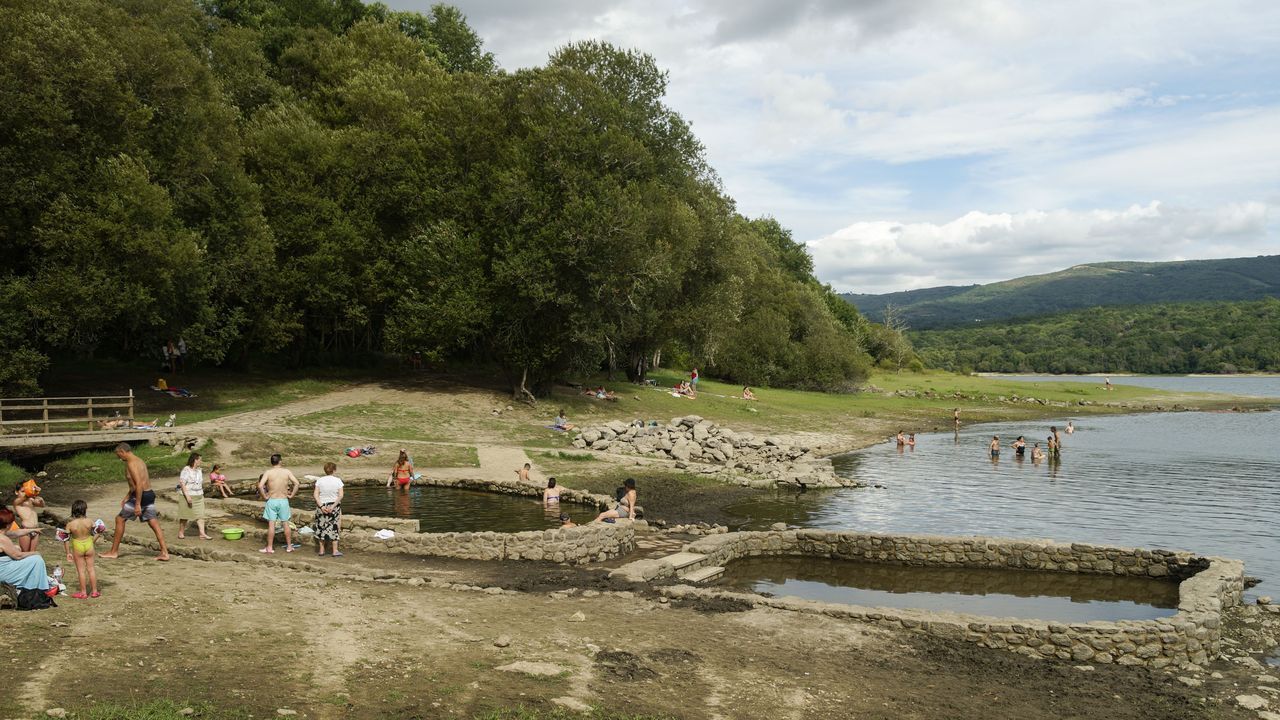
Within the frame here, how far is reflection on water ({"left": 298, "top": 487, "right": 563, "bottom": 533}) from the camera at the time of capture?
2628cm

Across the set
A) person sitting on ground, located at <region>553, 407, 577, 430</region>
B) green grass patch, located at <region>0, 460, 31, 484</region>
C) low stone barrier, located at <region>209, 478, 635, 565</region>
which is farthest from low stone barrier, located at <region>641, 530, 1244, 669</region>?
green grass patch, located at <region>0, 460, 31, 484</region>

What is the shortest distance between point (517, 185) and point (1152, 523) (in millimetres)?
34839

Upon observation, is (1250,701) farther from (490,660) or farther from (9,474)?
(9,474)

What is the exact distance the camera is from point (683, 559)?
21531 mm

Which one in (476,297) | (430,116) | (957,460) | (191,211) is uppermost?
(430,116)

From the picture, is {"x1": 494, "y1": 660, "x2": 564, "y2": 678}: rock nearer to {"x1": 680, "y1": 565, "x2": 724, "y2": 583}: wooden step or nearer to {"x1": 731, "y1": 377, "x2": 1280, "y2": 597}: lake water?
{"x1": 680, "y1": 565, "x2": 724, "y2": 583}: wooden step

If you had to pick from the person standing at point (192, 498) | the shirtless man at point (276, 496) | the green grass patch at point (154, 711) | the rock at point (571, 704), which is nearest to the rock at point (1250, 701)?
the rock at point (571, 704)

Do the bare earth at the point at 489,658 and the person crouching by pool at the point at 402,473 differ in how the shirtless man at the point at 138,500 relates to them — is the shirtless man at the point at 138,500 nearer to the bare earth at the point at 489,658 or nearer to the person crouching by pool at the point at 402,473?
the bare earth at the point at 489,658

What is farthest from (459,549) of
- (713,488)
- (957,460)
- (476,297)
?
(957,460)

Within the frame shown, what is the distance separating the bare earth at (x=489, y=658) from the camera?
11.3 m

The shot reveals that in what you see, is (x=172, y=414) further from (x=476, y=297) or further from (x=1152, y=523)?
(x=1152, y=523)

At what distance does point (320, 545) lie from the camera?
69.7 ft

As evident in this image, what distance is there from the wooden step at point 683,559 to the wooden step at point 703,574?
0.23 meters

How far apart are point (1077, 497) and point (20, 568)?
121 ft
